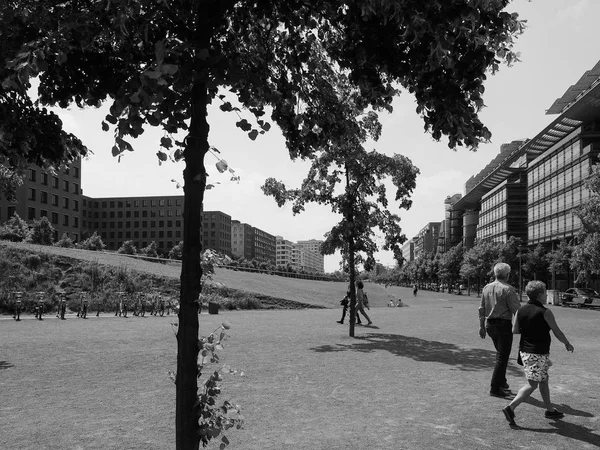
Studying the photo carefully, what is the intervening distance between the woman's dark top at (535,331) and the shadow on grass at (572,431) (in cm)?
88

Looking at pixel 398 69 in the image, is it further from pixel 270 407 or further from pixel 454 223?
pixel 454 223


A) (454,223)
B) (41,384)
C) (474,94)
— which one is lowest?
(41,384)

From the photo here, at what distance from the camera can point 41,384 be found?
8938 mm

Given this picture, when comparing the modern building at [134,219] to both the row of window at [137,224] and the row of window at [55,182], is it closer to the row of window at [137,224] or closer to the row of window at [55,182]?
the row of window at [137,224]

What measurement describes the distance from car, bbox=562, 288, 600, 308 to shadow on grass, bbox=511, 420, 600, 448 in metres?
42.9

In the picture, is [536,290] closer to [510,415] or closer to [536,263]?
[510,415]

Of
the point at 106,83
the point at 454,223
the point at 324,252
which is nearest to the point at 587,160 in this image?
the point at 324,252

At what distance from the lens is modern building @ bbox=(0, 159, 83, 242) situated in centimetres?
8138

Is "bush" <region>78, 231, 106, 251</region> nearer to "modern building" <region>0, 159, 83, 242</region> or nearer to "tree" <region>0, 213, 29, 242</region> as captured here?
"modern building" <region>0, 159, 83, 242</region>

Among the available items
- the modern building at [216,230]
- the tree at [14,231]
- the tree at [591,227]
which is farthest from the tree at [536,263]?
the modern building at [216,230]

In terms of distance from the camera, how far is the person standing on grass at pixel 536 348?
6.60 meters

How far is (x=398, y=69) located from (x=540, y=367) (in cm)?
475

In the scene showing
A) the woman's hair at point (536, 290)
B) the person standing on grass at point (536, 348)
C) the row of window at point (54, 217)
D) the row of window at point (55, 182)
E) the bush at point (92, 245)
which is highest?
the row of window at point (55, 182)

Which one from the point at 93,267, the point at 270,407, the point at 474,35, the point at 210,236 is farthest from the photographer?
the point at 210,236
